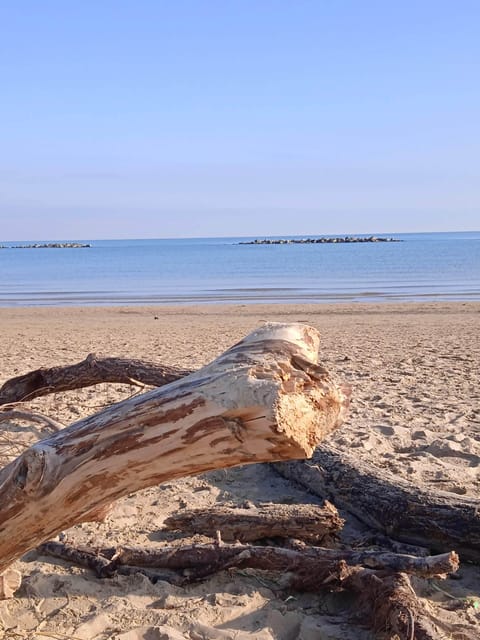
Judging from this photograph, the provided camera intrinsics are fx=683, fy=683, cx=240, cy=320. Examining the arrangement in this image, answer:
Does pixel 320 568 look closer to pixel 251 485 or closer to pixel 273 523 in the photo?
pixel 273 523

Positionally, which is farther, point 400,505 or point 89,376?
point 89,376

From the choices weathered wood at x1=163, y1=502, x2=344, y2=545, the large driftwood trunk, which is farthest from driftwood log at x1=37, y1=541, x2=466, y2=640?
the large driftwood trunk

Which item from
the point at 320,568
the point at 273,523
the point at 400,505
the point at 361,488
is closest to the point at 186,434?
the point at 320,568

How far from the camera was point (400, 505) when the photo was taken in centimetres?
395

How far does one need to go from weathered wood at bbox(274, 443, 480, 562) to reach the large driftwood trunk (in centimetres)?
173

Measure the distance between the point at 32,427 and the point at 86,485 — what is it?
429cm

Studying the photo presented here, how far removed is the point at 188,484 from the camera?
508 cm

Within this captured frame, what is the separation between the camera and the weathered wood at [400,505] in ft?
12.3

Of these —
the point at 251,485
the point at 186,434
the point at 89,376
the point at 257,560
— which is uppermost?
the point at 186,434

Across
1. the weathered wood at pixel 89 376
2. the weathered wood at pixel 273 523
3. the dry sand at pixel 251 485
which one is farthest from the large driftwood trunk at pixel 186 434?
the weathered wood at pixel 89 376

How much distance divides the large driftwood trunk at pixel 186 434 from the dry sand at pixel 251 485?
0.87 meters

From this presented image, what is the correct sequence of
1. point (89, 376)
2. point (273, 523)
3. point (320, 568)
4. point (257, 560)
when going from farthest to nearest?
point (89, 376) < point (273, 523) < point (257, 560) < point (320, 568)

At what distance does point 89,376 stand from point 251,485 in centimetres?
148

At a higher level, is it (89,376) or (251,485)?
(89,376)
